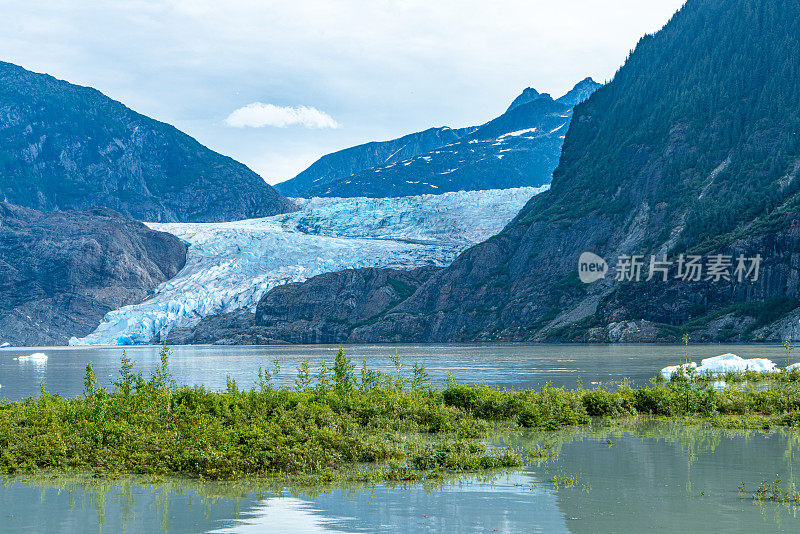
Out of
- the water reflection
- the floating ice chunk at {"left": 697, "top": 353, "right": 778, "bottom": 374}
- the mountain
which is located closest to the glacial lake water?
the water reflection

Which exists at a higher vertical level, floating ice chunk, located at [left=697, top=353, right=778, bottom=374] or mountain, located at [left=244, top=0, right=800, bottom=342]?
mountain, located at [left=244, top=0, right=800, bottom=342]

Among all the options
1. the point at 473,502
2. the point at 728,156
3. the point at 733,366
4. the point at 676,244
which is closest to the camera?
the point at 473,502

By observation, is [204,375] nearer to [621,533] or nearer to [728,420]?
[728,420]

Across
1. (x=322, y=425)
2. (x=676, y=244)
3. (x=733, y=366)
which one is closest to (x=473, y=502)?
(x=322, y=425)

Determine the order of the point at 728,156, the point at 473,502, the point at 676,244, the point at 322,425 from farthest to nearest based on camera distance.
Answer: the point at 728,156 < the point at 676,244 < the point at 322,425 < the point at 473,502

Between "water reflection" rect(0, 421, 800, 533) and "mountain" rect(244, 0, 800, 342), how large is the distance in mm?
119057

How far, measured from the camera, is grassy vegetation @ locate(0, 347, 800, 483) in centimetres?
1983

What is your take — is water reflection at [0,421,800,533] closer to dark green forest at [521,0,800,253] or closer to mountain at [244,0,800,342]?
mountain at [244,0,800,342]

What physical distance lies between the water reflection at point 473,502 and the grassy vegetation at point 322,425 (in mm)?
1005

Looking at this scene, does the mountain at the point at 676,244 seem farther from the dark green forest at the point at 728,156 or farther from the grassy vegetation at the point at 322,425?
the grassy vegetation at the point at 322,425

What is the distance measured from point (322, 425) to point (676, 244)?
143 metres

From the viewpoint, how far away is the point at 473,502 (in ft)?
53.7

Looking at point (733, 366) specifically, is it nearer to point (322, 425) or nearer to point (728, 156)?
point (322, 425)

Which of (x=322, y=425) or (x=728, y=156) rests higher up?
(x=728, y=156)
